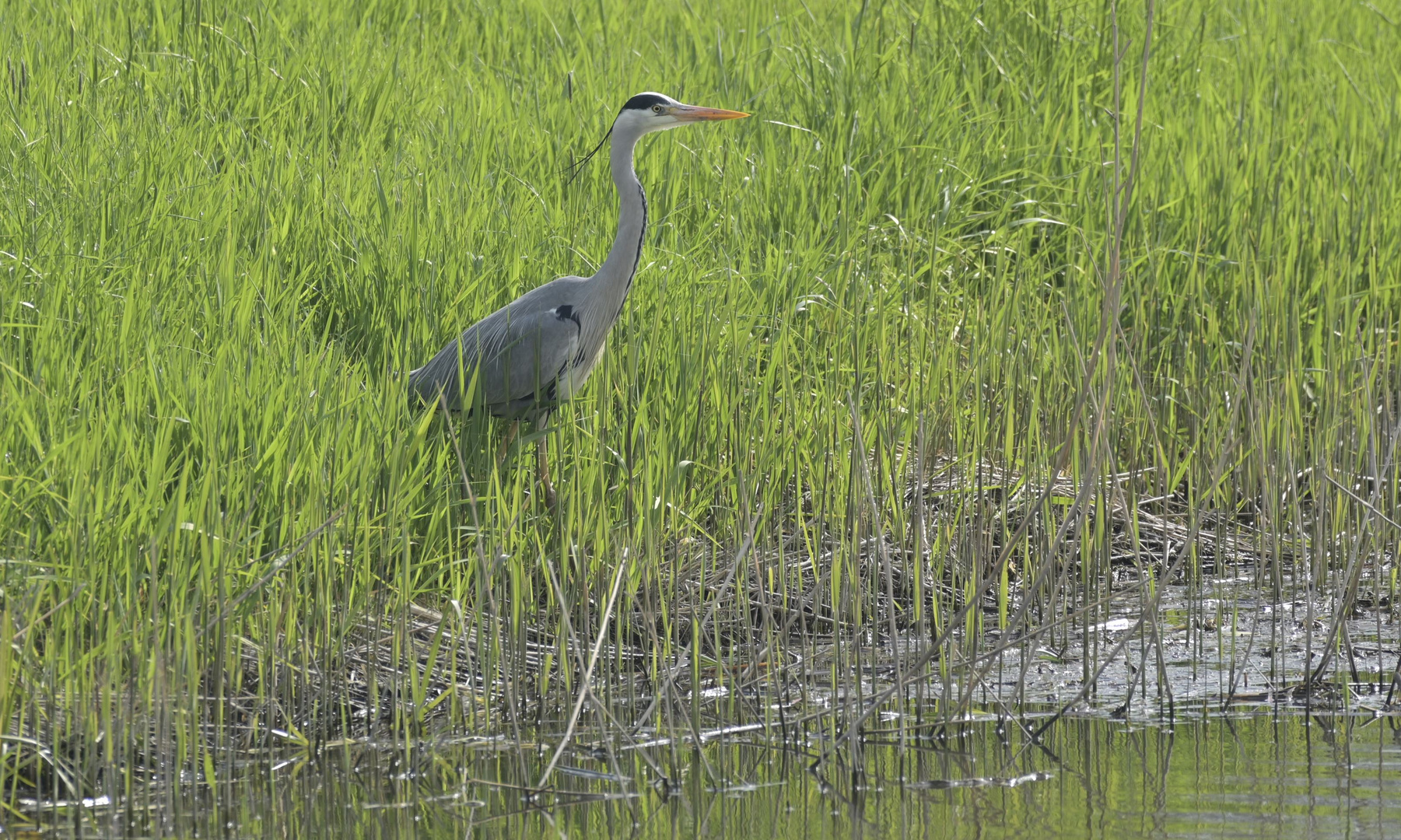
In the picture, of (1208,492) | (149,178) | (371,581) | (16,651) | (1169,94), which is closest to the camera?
(16,651)

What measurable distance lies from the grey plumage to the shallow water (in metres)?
1.36

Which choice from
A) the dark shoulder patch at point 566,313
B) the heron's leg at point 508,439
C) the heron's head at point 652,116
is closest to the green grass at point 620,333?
the heron's leg at point 508,439

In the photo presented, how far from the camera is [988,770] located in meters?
3.15

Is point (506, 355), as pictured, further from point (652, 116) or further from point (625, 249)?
point (652, 116)

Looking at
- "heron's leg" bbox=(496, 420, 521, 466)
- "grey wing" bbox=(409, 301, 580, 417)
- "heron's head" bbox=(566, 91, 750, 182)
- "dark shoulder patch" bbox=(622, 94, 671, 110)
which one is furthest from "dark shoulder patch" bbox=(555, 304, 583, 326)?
"dark shoulder patch" bbox=(622, 94, 671, 110)

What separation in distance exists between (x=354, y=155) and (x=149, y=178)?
76 cm

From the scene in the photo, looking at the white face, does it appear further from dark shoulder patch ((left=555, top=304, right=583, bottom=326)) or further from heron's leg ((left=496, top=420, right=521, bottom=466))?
heron's leg ((left=496, top=420, right=521, bottom=466))

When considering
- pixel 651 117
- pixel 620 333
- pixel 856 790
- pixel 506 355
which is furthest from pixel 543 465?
pixel 856 790

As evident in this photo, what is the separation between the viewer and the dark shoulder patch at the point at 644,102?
15.2ft

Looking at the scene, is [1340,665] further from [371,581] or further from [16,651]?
[16,651]

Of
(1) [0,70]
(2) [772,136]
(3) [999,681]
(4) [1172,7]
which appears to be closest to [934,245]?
(2) [772,136]

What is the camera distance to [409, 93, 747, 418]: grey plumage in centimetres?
433

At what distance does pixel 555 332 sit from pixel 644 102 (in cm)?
83

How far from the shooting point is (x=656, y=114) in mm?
4652
